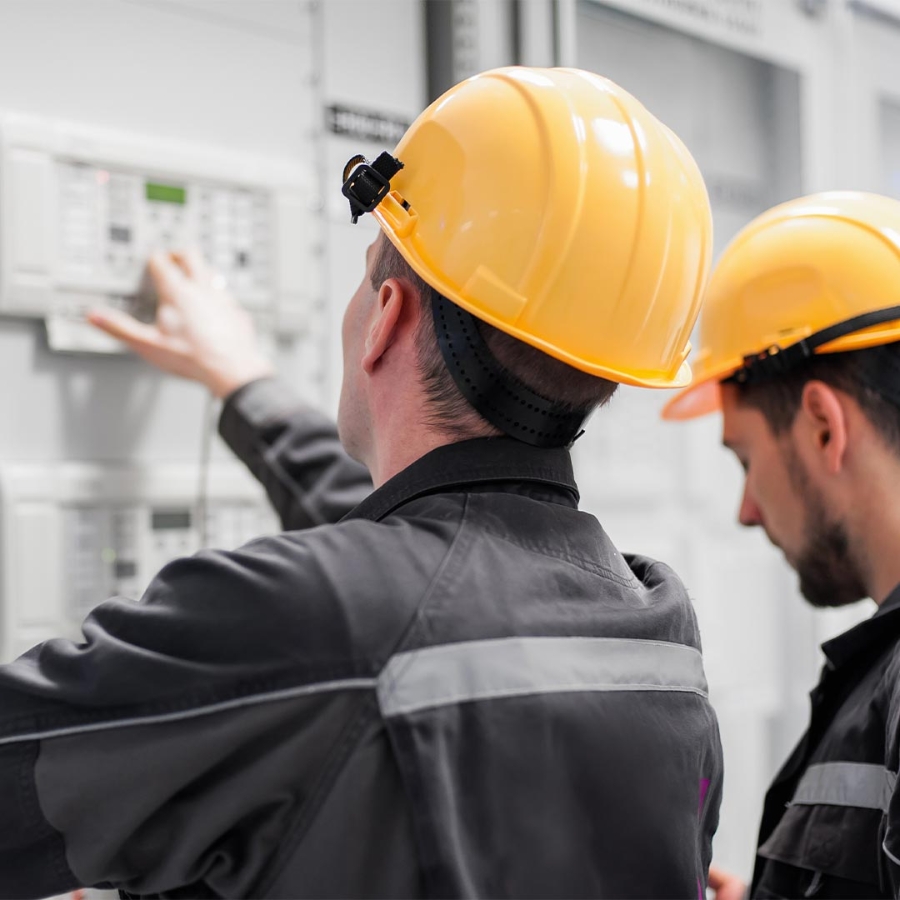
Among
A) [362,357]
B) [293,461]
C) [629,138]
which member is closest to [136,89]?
[293,461]

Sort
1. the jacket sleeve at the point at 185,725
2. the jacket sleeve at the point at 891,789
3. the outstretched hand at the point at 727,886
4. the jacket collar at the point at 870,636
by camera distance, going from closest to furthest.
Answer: the jacket sleeve at the point at 185,725 < the jacket sleeve at the point at 891,789 < the jacket collar at the point at 870,636 < the outstretched hand at the point at 727,886

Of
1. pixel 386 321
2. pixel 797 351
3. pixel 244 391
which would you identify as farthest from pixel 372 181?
pixel 797 351

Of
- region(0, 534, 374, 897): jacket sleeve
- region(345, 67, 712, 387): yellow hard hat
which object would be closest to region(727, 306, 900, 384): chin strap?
region(345, 67, 712, 387): yellow hard hat

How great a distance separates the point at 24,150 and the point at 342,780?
1.08m

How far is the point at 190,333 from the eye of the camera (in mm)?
1634

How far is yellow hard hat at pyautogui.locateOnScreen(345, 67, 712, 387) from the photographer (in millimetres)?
1038

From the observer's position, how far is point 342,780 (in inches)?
33.8

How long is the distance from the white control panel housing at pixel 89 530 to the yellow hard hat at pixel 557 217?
74 cm

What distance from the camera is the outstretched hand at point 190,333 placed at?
5.32 feet

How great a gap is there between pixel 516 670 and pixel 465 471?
7.9 inches

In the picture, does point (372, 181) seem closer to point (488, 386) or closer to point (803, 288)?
point (488, 386)

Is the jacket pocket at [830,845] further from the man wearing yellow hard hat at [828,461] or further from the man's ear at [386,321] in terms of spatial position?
the man's ear at [386,321]

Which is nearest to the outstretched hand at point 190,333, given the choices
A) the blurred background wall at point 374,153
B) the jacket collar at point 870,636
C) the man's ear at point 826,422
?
the blurred background wall at point 374,153

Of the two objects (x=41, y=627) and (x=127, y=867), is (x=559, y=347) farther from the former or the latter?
(x=41, y=627)
